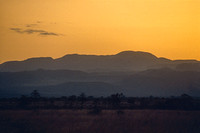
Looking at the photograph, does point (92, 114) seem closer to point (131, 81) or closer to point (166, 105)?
point (166, 105)

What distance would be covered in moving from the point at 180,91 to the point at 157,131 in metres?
146

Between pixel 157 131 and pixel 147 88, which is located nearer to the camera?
pixel 157 131

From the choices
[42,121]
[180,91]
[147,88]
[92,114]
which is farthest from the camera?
[147,88]

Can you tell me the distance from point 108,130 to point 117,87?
6381 inches

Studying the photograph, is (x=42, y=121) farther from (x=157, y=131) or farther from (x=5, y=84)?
(x=5, y=84)

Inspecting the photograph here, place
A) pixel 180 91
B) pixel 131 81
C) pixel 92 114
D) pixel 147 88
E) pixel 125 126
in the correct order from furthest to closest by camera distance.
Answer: pixel 131 81 → pixel 147 88 → pixel 180 91 → pixel 92 114 → pixel 125 126

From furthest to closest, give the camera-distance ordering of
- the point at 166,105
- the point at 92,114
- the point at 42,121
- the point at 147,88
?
the point at 147,88
the point at 166,105
the point at 92,114
the point at 42,121

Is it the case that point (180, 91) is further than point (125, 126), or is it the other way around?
point (180, 91)

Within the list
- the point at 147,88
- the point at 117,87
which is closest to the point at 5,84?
the point at 117,87

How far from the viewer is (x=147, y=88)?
182 meters

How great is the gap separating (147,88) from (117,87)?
49.4 feet

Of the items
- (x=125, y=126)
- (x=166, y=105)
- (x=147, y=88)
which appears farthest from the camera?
(x=147, y=88)

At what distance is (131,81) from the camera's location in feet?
640

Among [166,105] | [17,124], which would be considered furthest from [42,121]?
Answer: [166,105]
